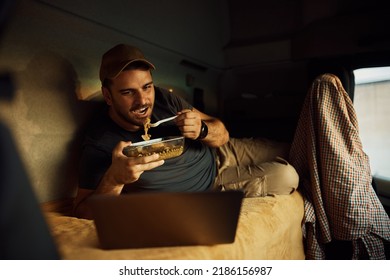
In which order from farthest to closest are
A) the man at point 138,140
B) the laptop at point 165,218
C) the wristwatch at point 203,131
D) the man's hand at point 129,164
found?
the wristwatch at point 203,131, the man at point 138,140, the man's hand at point 129,164, the laptop at point 165,218

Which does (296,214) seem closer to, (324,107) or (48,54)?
(324,107)

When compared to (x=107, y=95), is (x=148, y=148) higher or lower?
lower

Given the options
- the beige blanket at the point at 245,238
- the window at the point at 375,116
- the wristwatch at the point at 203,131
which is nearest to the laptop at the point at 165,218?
the beige blanket at the point at 245,238

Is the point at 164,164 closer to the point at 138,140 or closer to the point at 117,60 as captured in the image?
the point at 138,140

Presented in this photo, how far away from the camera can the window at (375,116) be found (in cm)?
91

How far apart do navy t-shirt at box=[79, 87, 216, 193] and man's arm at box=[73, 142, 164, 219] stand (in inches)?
2.4

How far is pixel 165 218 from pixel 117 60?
1.68ft

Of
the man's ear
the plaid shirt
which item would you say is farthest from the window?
the man's ear

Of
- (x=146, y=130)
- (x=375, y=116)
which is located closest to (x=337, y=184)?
(x=375, y=116)

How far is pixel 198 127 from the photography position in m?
0.81

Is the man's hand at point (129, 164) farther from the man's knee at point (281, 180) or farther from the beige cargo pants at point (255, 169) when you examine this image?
the man's knee at point (281, 180)

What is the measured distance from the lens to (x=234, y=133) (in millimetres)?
1324

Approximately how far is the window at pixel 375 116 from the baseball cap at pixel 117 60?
2.18ft

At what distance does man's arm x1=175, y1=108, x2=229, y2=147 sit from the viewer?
0.77 metres
